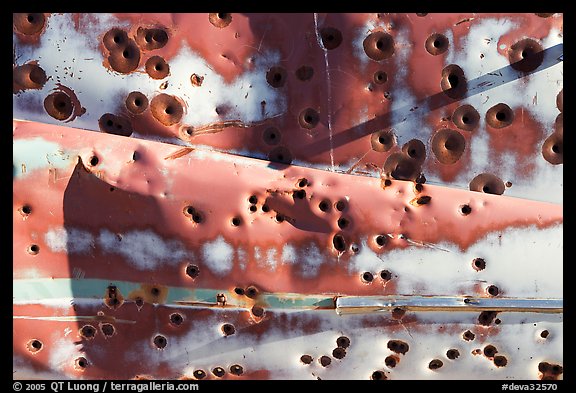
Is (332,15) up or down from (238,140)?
up

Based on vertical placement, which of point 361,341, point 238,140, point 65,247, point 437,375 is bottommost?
point 437,375

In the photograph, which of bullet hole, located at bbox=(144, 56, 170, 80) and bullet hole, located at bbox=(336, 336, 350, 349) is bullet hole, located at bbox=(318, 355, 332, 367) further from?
bullet hole, located at bbox=(144, 56, 170, 80)

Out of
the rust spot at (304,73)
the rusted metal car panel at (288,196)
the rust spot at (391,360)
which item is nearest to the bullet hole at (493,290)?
the rusted metal car panel at (288,196)

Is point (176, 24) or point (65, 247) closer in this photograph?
point (65, 247)

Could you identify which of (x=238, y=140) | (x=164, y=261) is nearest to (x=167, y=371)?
(x=164, y=261)

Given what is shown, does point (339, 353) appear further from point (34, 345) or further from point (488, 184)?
point (34, 345)

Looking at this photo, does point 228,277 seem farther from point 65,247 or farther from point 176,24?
point 176,24

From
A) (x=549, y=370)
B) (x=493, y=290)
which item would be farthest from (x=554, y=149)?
(x=549, y=370)
